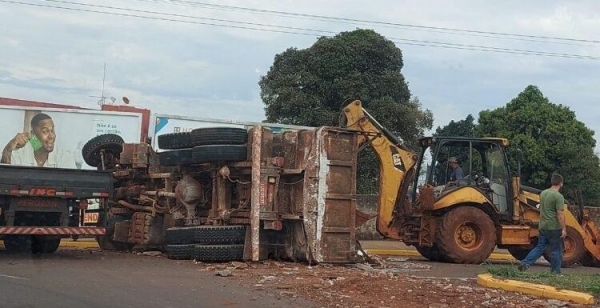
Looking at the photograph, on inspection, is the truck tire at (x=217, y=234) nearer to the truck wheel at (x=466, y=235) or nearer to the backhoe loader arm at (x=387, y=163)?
the backhoe loader arm at (x=387, y=163)

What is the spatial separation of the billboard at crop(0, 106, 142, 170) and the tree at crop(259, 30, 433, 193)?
23.8ft

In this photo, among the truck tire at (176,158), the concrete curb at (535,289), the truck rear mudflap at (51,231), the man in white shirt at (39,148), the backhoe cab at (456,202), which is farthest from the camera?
the man in white shirt at (39,148)

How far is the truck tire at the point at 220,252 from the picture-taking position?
12.0 meters

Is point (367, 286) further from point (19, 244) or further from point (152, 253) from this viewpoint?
point (19, 244)

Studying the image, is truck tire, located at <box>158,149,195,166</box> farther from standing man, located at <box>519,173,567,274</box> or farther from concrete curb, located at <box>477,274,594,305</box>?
standing man, located at <box>519,173,567,274</box>

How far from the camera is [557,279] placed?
9.73 metres

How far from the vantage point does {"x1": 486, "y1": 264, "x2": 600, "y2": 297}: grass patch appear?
901cm

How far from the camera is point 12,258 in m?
12.4

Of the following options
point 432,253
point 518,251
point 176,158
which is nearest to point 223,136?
point 176,158

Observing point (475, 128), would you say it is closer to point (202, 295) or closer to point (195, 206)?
point (195, 206)

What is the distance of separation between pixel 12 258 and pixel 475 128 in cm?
2179

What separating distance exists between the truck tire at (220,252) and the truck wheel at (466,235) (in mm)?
3914

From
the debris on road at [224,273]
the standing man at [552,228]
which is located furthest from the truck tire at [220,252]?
the standing man at [552,228]

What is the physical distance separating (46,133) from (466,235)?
13.5 m
